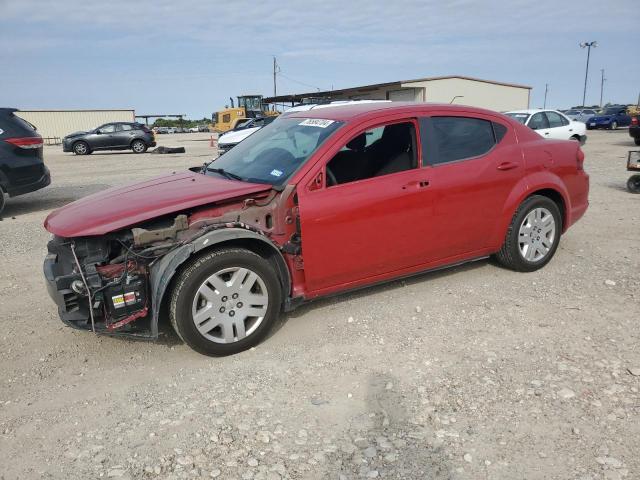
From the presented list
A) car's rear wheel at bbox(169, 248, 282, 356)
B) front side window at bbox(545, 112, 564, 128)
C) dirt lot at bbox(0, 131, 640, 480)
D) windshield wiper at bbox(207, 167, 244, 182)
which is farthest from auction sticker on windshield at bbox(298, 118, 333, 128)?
front side window at bbox(545, 112, 564, 128)

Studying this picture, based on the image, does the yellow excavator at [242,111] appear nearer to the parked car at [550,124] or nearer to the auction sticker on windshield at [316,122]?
the parked car at [550,124]

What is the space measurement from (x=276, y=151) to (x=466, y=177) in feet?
5.46

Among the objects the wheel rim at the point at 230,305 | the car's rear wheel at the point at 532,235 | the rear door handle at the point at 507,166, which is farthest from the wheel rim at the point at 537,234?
the wheel rim at the point at 230,305

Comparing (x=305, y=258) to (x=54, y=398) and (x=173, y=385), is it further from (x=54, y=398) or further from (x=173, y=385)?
(x=54, y=398)

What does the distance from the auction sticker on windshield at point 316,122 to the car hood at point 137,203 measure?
2.65 feet

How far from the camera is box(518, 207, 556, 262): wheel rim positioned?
16.2ft

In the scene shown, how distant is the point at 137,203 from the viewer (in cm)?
371

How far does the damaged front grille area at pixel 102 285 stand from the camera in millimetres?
3402

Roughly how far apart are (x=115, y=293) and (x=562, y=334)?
3.25 m

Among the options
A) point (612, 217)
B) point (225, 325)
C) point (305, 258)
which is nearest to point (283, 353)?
point (225, 325)

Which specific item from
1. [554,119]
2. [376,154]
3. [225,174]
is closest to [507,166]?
[376,154]

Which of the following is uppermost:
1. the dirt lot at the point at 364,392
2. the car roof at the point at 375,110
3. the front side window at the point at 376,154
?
the car roof at the point at 375,110

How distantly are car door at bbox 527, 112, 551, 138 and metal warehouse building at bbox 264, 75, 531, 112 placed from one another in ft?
57.4

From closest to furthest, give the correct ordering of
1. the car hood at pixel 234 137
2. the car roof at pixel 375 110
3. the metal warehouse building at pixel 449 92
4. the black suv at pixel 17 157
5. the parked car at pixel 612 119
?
the car roof at pixel 375 110 → the black suv at pixel 17 157 → the car hood at pixel 234 137 → the parked car at pixel 612 119 → the metal warehouse building at pixel 449 92
